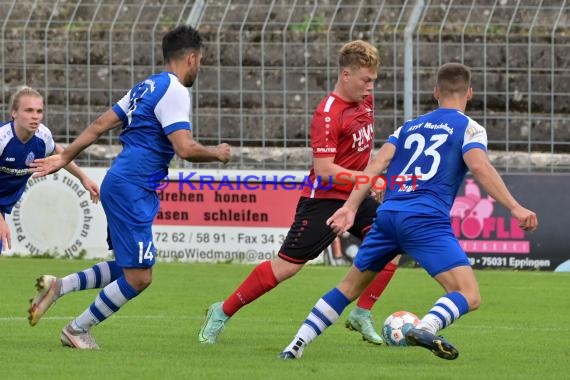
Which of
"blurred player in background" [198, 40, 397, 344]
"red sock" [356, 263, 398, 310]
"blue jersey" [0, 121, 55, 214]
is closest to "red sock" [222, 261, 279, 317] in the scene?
"blurred player in background" [198, 40, 397, 344]

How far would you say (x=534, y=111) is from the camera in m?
18.0

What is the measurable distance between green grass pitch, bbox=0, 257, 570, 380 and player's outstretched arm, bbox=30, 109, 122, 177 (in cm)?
117

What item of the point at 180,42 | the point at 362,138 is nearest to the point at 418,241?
the point at 362,138

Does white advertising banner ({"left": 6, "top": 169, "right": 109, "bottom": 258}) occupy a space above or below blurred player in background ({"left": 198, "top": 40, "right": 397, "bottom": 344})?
below

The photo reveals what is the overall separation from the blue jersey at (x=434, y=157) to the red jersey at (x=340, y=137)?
1.17 meters

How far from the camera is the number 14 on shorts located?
8758mm

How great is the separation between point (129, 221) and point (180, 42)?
1183mm

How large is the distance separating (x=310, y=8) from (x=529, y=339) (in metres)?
9.68

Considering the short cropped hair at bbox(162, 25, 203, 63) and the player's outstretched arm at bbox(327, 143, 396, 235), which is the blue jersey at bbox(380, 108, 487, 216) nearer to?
the player's outstretched arm at bbox(327, 143, 396, 235)

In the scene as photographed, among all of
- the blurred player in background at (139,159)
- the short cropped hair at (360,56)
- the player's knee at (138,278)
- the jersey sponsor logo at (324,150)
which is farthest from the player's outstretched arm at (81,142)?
the short cropped hair at (360,56)

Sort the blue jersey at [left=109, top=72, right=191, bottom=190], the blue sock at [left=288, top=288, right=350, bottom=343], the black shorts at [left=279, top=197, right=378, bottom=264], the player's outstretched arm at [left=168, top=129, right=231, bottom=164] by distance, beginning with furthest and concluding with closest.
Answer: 1. the black shorts at [left=279, top=197, right=378, bottom=264]
2. the blue jersey at [left=109, top=72, right=191, bottom=190]
3. the player's outstretched arm at [left=168, top=129, right=231, bottom=164]
4. the blue sock at [left=288, top=288, right=350, bottom=343]

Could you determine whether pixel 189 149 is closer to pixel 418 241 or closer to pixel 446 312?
pixel 418 241

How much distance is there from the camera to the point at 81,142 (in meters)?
8.87

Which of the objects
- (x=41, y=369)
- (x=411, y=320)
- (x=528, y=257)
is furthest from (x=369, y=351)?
(x=528, y=257)
